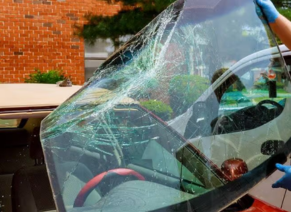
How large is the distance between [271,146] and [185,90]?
1.45 feet

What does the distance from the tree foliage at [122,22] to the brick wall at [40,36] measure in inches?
30.6

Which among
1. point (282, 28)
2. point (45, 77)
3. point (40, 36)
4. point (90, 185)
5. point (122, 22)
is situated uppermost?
point (122, 22)

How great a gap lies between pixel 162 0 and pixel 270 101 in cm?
456

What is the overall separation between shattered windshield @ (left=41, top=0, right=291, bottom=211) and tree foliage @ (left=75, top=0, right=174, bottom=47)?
454 cm

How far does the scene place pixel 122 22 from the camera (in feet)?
23.0

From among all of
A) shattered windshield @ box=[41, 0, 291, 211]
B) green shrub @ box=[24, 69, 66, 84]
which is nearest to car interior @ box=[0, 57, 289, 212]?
shattered windshield @ box=[41, 0, 291, 211]

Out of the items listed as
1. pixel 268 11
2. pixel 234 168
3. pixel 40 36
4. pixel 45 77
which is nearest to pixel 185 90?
pixel 234 168

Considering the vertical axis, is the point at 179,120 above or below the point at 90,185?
above

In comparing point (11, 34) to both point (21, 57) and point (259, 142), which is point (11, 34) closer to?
point (21, 57)

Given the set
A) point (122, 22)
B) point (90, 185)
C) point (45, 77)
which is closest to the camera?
point (90, 185)

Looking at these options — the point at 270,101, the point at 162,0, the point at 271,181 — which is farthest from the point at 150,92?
the point at 162,0

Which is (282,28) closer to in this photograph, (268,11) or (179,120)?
(268,11)

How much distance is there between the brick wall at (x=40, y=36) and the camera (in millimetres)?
8625

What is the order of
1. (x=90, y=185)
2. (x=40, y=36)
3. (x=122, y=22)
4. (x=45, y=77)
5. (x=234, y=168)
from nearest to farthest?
(x=90, y=185)
(x=234, y=168)
(x=122, y=22)
(x=45, y=77)
(x=40, y=36)
